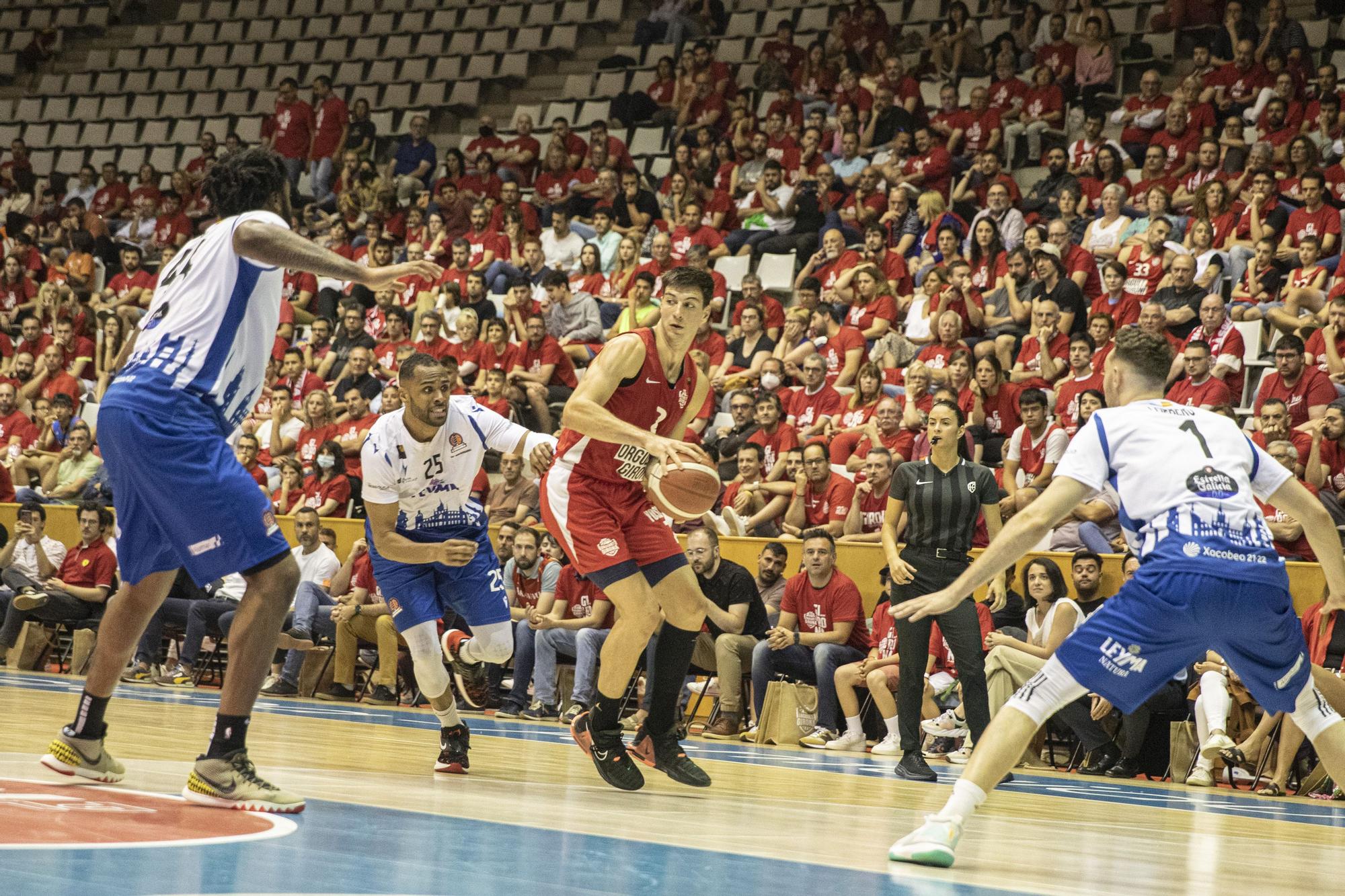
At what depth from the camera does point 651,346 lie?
231 inches

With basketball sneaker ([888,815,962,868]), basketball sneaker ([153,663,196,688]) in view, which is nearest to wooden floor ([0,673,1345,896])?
basketball sneaker ([888,815,962,868])

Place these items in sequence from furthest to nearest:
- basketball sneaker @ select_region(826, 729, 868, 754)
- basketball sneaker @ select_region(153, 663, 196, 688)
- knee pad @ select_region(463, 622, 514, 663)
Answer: basketball sneaker @ select_region(153, 663, 196, 688) → basketball sneaker @ select_region(826, 729, 868, 754) → knee pad @ select_region(463, 622, 514, 663)

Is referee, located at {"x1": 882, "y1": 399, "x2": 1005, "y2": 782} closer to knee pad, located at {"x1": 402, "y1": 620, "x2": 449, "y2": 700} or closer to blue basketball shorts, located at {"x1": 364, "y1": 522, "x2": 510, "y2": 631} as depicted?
blue basketball shorts, located at {"x1": 364, "y1": 522, "x2": 510, "y2": 631}

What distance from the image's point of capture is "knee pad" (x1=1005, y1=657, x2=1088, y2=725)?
405cm

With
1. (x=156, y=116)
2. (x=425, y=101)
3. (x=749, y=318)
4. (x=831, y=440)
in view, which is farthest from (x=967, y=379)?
(x=156, y=116)

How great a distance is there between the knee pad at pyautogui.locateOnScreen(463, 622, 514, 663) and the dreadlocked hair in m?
2.54

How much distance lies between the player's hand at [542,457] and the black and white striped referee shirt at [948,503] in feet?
9.04

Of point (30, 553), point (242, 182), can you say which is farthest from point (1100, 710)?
point (30, 553)

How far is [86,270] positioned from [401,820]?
1670 cm

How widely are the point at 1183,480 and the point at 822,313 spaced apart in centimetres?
920

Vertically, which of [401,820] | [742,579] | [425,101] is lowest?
[401,820]

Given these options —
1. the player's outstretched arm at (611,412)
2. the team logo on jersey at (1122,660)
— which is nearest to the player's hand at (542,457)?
the player's outstretched arm at (611,412)

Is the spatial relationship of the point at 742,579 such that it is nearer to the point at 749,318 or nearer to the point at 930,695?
the point at 930,695

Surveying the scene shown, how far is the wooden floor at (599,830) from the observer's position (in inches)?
128
